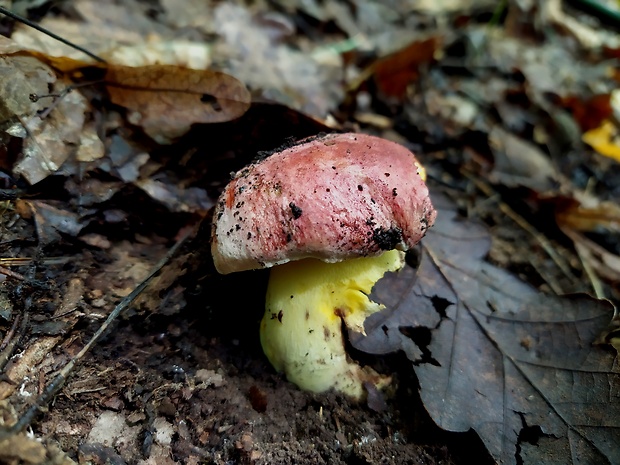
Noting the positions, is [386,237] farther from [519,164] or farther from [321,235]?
[519,164]

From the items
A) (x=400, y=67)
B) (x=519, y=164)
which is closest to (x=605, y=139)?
(x=519, y=164)

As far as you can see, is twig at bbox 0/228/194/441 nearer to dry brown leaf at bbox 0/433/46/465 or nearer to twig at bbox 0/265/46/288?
dry brown leaf at bbox 0/433/46/465

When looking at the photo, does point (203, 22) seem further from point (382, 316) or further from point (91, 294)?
point (382, 316)

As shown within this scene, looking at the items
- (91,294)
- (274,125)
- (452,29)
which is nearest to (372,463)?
(91,294)

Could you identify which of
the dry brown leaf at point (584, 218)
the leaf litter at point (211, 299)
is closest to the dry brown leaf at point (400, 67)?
the leaf litter at point (211, 299)

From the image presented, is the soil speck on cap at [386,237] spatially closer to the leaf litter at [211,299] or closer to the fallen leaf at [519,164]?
the leaf litter at [211,299]

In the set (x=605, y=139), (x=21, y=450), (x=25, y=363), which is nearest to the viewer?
(x=21, y=450)
